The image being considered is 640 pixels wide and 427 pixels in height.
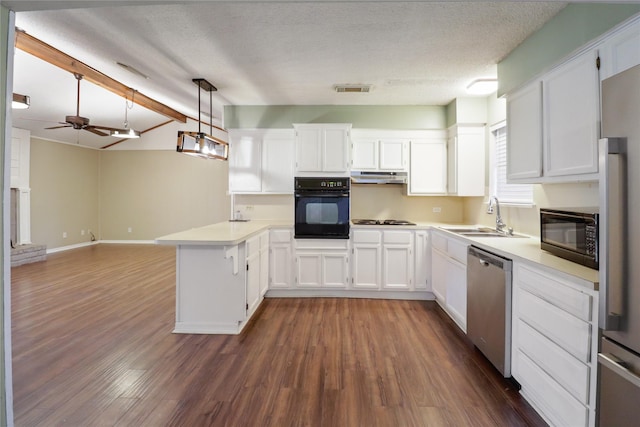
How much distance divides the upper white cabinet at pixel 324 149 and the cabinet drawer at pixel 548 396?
2.71 meters

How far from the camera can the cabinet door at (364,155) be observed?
4.19 meters

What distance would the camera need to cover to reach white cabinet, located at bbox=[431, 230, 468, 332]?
286 cm

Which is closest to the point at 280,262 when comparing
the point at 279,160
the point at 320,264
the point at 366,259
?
the point at 320,264

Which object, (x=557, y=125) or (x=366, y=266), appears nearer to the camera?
(x=557, y=125)

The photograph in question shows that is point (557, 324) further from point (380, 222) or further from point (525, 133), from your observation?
point (380, 222)

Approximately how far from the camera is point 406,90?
3.66m

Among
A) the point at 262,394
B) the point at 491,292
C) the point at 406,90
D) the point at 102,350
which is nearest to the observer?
the point at 262,394

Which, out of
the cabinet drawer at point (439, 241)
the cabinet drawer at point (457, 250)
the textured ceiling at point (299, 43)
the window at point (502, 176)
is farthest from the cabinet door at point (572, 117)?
the cabinet drawer at point (439, 241)

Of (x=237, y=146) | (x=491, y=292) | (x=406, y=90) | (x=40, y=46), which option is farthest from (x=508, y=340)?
(x=40, y=46)

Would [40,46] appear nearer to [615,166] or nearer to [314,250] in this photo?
[314,250]

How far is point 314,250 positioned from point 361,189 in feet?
3.99

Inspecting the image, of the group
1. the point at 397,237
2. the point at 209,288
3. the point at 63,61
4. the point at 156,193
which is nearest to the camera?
the point at 209,288

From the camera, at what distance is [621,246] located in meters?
1.17

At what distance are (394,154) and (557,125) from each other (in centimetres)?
221
